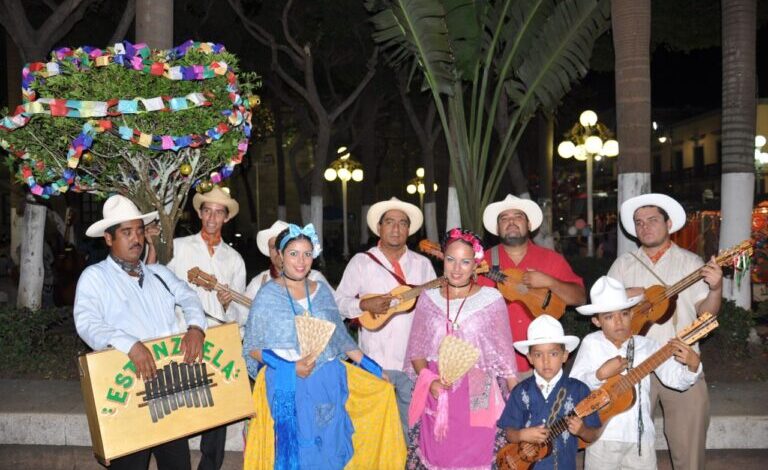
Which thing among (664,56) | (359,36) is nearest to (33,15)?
(359,36)

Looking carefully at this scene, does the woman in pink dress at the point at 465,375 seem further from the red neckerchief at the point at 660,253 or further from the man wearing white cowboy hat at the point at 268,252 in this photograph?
the man wearing white cowboy hat at the point at 268,252

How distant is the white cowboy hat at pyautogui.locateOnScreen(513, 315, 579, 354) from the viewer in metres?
4.51

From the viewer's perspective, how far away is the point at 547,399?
449cm

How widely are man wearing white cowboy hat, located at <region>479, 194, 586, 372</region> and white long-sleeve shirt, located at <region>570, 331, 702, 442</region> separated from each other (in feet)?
2.69

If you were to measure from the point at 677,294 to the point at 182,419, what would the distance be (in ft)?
11.3

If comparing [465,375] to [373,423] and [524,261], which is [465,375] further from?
[524,261]

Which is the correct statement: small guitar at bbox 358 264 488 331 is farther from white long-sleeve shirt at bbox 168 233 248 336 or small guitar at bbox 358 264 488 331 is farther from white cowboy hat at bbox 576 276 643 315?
white cowboy hat at bbox 576 276 643 315

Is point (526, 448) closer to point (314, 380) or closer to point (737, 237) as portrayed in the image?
point (314, 380)

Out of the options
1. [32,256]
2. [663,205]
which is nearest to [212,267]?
[663,205]

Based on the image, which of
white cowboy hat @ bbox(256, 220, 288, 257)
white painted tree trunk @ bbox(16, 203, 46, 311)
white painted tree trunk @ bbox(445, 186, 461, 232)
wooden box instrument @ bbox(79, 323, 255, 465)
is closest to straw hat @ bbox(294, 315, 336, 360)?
wooden box instrument @ bbox(79, 323, 255, 465)

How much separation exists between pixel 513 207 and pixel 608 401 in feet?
7.08

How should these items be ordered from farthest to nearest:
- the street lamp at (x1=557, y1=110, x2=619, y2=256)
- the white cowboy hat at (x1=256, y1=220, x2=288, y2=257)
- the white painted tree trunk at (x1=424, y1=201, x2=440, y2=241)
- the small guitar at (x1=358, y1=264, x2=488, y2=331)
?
the white painted tree trunk at (x1=424, y1=201, x2=440, y2=241) < the street lamp at (x1=557, y1=110, x2=619, y2=256) < the white cowboy hat at (x1=256, y1=220, x2=288, y2=257) < the small guitar at (x1=358, y1=264, x2=488, y2=331)

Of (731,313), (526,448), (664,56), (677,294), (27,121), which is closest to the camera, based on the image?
(526,448)

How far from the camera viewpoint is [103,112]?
4.56 metres
